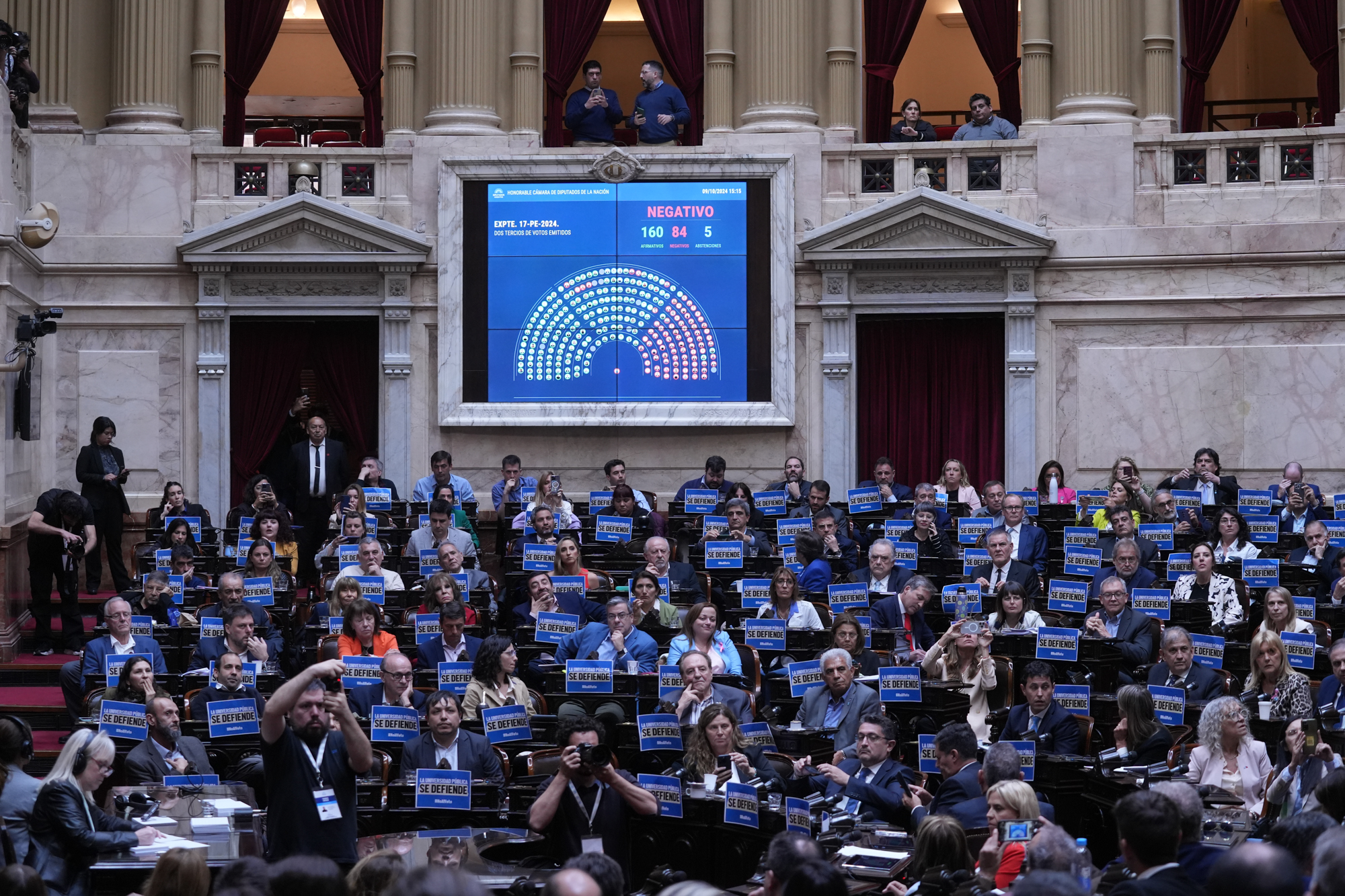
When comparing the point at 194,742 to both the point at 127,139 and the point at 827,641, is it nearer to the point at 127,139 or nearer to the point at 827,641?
the point at 827,641

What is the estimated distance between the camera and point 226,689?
9711 millimetres

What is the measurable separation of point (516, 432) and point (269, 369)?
251 cm

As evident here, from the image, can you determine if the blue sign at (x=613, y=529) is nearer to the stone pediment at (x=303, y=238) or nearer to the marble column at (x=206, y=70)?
the stone pediment at (x=303, y=238)

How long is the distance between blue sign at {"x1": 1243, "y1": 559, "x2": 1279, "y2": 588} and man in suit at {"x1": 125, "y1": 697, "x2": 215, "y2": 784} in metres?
6.83

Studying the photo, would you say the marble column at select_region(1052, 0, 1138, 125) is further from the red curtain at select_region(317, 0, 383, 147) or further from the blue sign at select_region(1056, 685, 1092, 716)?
the blue sign at select_region(1056, 685, 1092, 716)

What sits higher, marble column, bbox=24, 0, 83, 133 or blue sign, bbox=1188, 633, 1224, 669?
marble column, bbox=24, 0, 83, 133

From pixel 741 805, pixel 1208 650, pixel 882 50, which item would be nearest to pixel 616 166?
pixel 882 50

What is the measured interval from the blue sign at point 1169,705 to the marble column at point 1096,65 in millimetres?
8764

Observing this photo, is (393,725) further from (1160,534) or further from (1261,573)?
(1160,534)

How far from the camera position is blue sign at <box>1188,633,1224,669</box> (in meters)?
10.1

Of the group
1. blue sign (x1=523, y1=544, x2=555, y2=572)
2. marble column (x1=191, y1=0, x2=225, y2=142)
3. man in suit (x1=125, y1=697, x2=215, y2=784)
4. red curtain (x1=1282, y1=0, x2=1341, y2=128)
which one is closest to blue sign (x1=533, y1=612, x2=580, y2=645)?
blue sign (x1=523, y1=544, x2=555, y2=572)

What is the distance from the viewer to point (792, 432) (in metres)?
16.9

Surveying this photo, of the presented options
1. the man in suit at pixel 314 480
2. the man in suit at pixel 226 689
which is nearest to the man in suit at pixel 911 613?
the man in suit at pixel 226 689

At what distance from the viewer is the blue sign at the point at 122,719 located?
8945 mm
